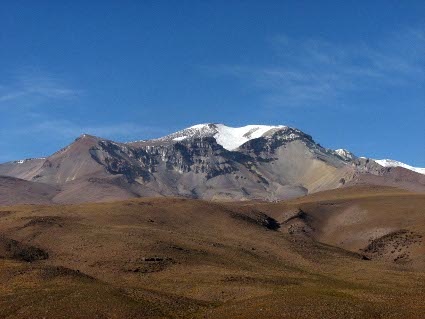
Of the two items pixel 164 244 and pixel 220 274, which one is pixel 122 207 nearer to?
pixel 164 244

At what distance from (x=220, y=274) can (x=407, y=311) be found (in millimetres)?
34028

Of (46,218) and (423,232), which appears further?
(423,232)

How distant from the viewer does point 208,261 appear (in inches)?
4245

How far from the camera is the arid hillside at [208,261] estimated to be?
6869cm

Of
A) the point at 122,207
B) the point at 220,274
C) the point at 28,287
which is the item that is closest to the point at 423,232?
the point at 122,207

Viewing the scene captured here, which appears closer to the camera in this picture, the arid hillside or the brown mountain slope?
the arid hillside

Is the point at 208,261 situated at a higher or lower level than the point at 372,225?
lower

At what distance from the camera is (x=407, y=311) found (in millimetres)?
65938

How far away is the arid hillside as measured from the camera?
68.7 meters

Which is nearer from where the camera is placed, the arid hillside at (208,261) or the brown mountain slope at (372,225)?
the arid hillside at (208,261)

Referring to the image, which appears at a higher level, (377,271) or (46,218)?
(46,218)

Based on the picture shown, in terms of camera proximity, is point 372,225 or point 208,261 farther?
point 372,225

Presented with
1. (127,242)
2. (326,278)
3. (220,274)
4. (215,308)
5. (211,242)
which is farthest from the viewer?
(211,242)

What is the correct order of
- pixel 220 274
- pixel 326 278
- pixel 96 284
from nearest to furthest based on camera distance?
pixel 96 284 < pixel 220 274 < pixel 326 278
